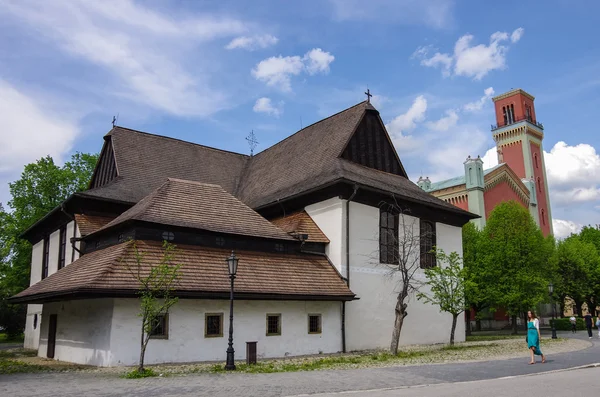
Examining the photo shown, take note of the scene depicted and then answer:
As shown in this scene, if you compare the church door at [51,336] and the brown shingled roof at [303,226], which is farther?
the brown shingled roof at [303,226]

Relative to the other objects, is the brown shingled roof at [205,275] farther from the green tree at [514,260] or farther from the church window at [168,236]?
the green tree at [514,260]

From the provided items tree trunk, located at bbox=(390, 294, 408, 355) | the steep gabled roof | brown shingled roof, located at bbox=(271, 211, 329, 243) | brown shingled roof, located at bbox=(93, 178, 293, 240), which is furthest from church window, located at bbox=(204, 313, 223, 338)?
the steep gabled roof

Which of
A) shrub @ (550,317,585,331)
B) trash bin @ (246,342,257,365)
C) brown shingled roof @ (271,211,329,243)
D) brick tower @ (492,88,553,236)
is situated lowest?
shrub @ (550,317,585,331)

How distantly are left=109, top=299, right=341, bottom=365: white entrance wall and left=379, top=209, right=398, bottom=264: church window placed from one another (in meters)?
3.92

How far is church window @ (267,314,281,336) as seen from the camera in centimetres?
1875

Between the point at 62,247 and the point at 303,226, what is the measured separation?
13009mm

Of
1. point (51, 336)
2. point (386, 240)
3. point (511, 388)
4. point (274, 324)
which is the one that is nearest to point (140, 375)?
point (274, 324)

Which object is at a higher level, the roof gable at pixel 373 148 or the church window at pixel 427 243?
the roof gable at pixel 373 148

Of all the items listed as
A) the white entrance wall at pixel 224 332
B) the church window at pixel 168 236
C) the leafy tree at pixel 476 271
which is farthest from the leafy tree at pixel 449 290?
the church window at pixel 168 236

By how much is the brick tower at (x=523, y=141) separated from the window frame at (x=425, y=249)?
122 feet

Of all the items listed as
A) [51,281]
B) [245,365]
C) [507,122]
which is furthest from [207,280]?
[507,122]

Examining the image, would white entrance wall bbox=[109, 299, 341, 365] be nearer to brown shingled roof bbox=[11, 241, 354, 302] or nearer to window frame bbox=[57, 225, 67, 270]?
brown shingled roof bbox=[11, 241, 354, 302]

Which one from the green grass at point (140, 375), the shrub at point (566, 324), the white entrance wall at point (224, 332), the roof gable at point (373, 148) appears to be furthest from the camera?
the shrub at point (566, 324)

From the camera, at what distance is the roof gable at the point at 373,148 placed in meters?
25.6
